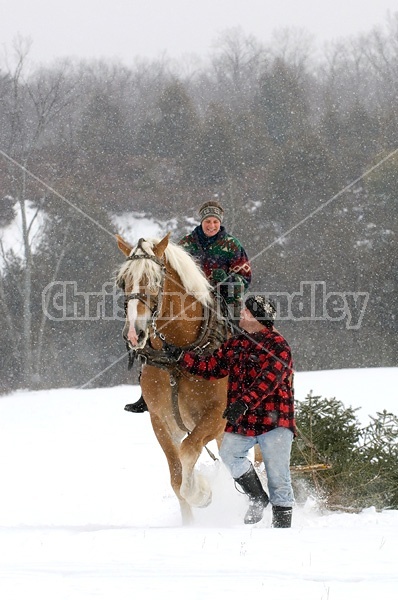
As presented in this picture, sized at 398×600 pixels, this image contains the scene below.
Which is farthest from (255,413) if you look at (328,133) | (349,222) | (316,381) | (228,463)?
(328,133)

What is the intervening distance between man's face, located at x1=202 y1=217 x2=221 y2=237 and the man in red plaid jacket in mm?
1443

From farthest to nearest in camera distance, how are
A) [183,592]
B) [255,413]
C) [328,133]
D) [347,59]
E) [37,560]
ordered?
[347,59], [328,133], [255,413], [37,560], [183,592]

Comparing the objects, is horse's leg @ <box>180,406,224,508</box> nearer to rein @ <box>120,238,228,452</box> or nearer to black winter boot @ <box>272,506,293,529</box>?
rein @ <box>120,238,228,452</box>

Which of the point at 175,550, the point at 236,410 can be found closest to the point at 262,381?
the point at 236,410

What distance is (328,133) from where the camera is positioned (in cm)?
3803

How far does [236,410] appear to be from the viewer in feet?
17.7

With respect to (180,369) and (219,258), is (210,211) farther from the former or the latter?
(180,369)

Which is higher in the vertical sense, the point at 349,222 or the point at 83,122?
the point at 83,122

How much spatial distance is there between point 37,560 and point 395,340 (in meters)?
25.3

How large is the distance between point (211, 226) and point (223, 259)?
341 mm

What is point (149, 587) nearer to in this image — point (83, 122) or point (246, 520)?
point (246, 520)

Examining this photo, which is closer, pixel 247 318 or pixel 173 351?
pixel 247 318

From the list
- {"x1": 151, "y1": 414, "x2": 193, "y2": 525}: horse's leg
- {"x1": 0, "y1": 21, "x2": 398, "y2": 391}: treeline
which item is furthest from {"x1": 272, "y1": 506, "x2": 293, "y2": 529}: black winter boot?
{"x1": 0, "y1": 21, "x2": 398, "y2": 391}: treeline

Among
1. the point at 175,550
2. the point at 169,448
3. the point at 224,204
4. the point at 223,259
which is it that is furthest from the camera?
the point at 224,204
